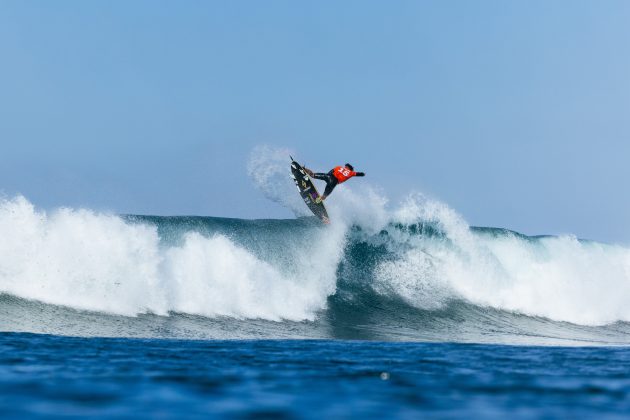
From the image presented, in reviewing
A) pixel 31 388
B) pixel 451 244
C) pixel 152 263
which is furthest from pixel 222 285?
pixel 31 388

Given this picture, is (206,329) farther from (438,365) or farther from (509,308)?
(509,308)

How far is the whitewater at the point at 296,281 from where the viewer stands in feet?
47.9

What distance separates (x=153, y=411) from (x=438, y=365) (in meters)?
3.98

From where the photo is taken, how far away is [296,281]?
Answer: 1870cm

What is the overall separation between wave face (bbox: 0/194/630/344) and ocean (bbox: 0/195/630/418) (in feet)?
0.17

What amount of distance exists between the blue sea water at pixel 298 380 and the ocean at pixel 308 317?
30 mm

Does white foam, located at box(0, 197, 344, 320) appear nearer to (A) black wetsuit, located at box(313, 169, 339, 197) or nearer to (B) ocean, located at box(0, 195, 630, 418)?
(B) ocean, located at box(0, 195, 630, 418)

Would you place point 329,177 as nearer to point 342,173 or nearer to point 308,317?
point 342,173

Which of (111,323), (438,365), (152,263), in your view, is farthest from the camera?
(152,263)

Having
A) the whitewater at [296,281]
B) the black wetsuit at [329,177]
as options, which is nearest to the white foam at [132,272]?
the whitewater at [296,281]

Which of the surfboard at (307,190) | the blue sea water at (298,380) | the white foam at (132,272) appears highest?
the surfboard at (307,190)

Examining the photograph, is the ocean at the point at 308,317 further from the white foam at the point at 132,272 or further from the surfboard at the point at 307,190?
the surfboard at the point at 307,190

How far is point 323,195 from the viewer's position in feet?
69.5

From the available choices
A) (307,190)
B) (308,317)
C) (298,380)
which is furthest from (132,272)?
(298,380)
